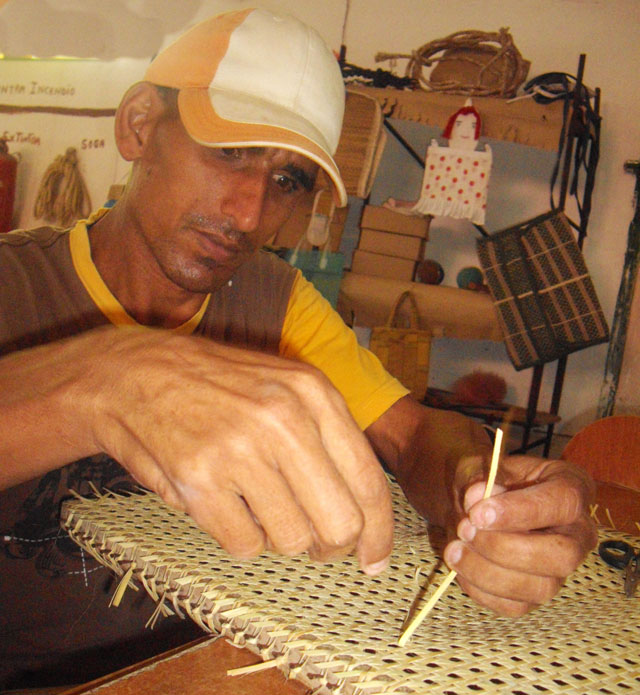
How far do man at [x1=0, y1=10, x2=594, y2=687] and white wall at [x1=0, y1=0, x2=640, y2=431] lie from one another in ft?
6.32

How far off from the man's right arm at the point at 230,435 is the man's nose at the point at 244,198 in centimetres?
52

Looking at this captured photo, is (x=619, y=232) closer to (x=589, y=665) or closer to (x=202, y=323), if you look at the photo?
(x=202, y=323)

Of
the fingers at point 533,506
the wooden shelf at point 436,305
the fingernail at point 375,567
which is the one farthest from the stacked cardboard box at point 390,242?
the fingernail at point 375,567

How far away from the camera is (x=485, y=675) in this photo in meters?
0.38

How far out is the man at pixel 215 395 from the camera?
1.23ft

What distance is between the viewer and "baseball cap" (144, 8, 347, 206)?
85cm

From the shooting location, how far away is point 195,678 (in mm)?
389

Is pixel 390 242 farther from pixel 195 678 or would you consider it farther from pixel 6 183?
pixel 195 678

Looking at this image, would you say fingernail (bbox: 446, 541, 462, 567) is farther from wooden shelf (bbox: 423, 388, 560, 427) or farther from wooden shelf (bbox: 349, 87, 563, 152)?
wooden shelf (bbox: 349, 87, 563, 152)

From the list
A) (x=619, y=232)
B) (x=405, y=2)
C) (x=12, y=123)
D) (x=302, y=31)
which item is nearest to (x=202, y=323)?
(x=302, y=31)

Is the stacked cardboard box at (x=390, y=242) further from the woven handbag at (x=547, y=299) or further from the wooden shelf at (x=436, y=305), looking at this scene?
the woven handbag at (x=547, y=299)

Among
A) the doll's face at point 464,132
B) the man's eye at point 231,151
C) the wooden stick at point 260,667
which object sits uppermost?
the doll's face at point 464,132

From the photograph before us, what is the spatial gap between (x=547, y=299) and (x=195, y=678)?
2167 millimetres

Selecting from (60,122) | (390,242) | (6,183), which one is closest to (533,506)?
(390,242)
